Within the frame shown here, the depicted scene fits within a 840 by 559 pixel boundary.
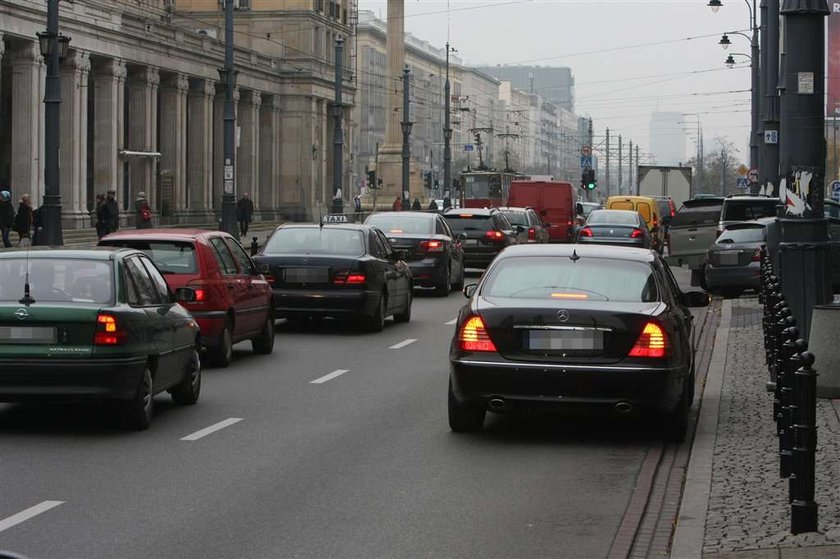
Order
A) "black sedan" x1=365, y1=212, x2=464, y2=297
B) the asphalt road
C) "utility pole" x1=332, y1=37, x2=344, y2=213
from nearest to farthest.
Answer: the asphalt road < "black sedan" x1=365, y1=212, x2=464, y2=297 < "utility pole" x1=332, y1=37, x2=344, y2=213

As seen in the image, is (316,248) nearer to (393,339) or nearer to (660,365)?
(393,339)

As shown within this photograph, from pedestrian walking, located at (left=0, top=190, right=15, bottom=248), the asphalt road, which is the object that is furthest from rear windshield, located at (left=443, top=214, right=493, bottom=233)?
the asphalt road

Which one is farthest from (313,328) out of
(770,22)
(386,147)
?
(386,147)

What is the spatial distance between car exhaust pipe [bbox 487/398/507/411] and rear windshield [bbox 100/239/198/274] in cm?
601

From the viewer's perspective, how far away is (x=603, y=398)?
11234mm

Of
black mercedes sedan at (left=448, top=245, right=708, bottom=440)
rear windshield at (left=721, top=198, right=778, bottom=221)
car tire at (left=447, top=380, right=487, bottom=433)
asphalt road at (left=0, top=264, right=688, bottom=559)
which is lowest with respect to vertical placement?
asphalt road at (left=0, top=264, right=688, bottom=559)

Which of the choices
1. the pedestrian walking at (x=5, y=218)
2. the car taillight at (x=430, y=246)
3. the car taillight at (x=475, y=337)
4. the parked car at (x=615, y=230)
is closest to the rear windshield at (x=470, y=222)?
the parked car at (x=615, y=230)

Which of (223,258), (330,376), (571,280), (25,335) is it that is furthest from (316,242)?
(25,335)

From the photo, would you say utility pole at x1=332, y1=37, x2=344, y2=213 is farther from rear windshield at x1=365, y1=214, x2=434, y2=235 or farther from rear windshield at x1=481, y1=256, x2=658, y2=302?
rear windshield at x1=481, y1=256, x2=658, y2=302

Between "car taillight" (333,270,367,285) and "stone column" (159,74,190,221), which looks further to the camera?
"stone column" (159,74,190,221)

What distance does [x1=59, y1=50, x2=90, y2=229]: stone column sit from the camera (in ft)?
190

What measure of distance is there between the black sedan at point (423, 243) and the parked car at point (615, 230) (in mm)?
8157

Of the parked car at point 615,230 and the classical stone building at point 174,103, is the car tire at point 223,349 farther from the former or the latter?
the classical stone building at point 174,103

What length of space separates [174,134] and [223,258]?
5705 cm
